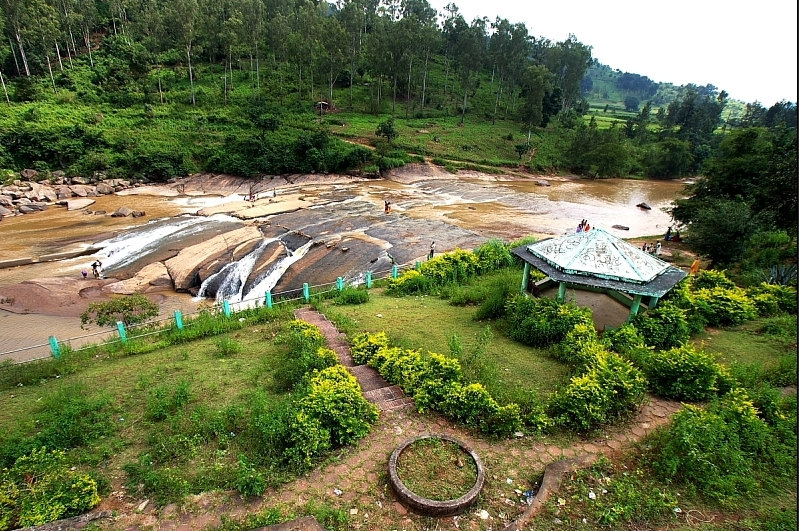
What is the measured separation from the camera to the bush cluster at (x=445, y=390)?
27.2ft

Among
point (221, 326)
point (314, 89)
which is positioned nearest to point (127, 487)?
point (221, 326)

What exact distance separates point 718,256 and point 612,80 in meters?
176

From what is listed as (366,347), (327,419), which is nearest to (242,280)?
(366,347)

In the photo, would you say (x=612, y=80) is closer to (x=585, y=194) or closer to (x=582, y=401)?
(x=585, y=194)

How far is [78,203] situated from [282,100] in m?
31.4

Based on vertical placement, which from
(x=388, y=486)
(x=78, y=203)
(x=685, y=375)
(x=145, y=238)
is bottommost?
(x=145, y=238)

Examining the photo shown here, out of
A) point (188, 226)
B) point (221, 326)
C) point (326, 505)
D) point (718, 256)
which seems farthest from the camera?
point (188, 226)

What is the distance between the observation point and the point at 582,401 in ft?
27.3

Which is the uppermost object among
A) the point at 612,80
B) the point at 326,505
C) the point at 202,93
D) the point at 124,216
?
the point at 612,80

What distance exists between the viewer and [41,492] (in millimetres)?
6441

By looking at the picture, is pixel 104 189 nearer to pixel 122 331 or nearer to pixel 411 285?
pixel 122 331

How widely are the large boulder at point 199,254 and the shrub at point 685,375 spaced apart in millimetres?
19885

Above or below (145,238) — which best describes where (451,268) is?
above

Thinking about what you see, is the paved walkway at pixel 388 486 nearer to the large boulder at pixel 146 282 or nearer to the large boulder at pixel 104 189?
the large boulder at pixel 146 282
